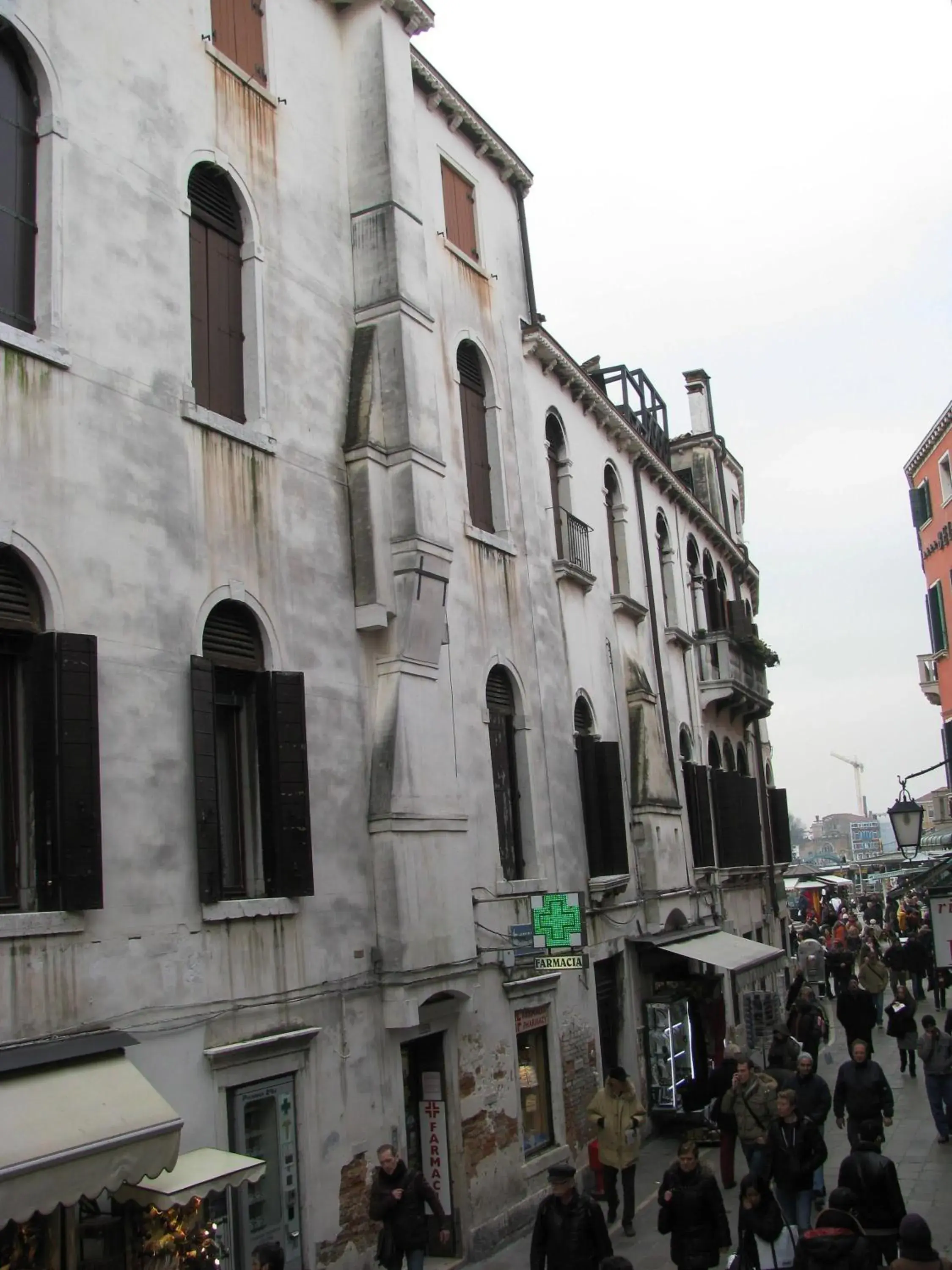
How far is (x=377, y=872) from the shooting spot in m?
11.9

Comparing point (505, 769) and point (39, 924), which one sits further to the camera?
point (505, 769)

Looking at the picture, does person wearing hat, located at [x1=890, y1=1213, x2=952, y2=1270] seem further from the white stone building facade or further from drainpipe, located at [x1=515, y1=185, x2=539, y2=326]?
drainpipe, located at [x1=515, y1=185, x2=539, y2=326]

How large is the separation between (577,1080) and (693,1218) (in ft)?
21.7

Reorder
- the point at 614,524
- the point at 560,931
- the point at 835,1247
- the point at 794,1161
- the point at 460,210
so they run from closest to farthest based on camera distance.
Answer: the point at 835,1247, the point at 794,1161, the point at 560,931, the point at 460,210, the point at 614,524

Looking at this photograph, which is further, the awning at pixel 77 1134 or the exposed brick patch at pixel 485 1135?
Answer: the exposed brick patch at pixel 485 1135

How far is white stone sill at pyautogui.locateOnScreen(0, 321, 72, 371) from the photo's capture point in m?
8.87

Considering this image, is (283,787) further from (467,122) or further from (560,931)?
(467,122)

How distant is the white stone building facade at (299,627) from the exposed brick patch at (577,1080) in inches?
2.2

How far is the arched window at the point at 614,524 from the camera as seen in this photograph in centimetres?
2069

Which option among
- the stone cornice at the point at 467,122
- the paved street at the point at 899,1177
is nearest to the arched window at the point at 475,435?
the stone cornice at the point at 467,122

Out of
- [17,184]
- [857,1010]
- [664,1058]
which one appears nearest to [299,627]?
[17,184]

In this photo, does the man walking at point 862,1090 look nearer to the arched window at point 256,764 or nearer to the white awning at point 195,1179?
the arched window at point 256,764

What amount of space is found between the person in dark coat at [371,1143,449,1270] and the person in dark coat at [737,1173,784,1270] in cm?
230

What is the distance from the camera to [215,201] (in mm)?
11664
